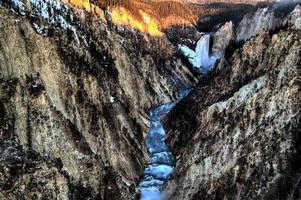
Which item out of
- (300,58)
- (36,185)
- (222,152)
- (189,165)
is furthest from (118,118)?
(36,185)

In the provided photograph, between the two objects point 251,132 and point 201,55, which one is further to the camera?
point 201,55

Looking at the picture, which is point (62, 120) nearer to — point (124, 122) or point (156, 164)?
point (156, 164)

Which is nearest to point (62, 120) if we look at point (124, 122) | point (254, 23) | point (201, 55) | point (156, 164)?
point (156, 164)

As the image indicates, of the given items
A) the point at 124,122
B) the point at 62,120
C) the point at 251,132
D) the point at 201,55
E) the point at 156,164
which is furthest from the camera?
the point at 201,55

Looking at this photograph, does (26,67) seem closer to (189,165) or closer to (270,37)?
(189,165)

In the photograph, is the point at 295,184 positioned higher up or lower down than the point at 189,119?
lower down

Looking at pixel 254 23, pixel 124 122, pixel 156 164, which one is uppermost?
pixel 254 23

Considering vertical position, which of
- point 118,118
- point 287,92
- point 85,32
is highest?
point 85,32
